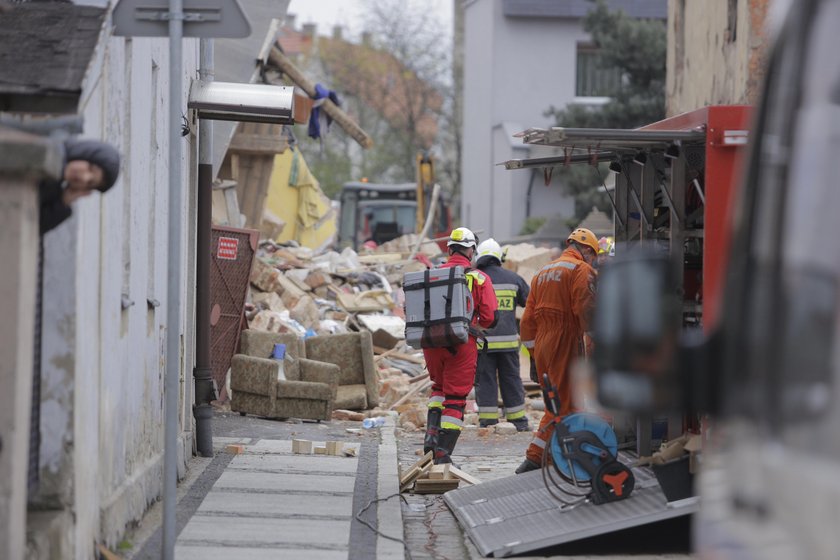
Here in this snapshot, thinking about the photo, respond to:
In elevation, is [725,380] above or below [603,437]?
above

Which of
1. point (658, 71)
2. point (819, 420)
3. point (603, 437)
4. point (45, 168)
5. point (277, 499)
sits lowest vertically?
point (277, 499)

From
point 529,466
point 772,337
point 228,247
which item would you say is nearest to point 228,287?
point 228,247

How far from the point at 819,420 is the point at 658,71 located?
2971 cm

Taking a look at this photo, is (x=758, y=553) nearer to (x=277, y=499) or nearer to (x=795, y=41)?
(x=795, y=41)

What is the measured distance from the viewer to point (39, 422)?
600cm

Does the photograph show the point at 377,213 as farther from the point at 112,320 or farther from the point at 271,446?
the point at 112,320

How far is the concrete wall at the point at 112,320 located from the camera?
5977 mm

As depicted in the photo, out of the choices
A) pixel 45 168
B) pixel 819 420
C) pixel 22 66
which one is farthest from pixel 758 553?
pixel 22 66

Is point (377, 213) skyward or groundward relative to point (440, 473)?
skyward

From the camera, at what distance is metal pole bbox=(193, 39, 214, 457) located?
36.8 ft

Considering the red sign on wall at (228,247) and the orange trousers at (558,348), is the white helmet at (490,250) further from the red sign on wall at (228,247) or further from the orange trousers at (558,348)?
the orange trousers at (558,348)

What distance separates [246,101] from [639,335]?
7608 mm

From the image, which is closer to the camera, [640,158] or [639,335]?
[639,335]

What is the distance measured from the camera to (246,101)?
34.1 ft
